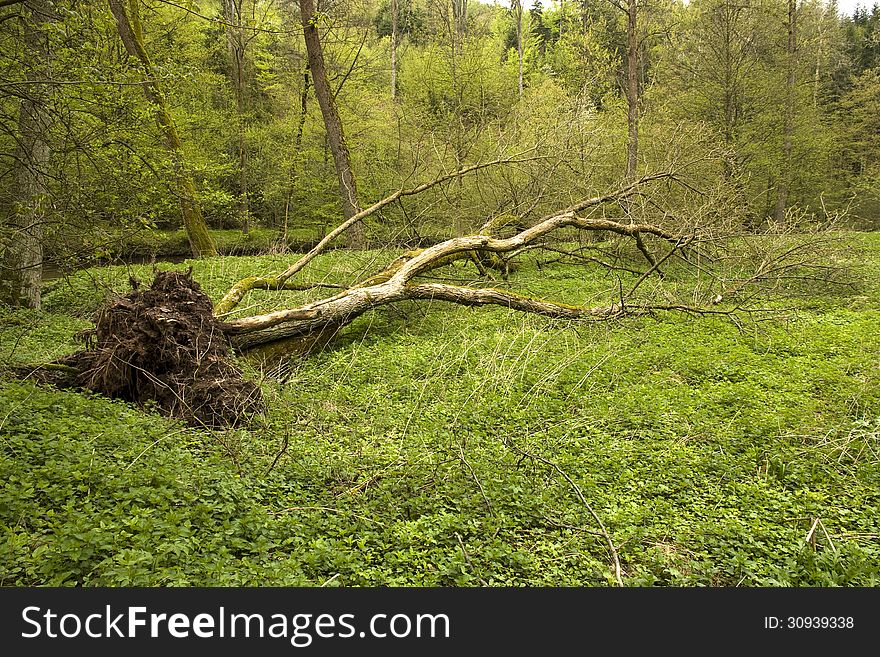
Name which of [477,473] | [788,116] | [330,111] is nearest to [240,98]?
[330,111]

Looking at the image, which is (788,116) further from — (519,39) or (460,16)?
(460,16)

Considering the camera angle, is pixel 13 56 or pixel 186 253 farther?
pixel 186 253

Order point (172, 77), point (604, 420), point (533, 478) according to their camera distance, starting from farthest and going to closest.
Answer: point (172, 77) → point (604, 420) → point (533, 478)

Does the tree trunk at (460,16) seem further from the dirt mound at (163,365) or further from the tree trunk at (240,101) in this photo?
the dirt mound at (163,365)

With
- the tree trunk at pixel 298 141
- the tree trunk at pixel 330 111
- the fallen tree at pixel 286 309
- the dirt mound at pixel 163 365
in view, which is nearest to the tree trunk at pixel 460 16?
the tree trunk at pixel 298 141

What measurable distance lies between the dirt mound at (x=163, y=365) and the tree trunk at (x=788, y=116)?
21.2 metres

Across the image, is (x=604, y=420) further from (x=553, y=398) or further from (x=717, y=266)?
(x=717, y=266)

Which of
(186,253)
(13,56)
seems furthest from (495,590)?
(186,253)

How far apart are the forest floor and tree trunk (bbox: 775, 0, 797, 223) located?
54.3 ft

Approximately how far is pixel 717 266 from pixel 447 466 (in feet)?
34.2

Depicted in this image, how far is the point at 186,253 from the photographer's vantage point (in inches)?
846

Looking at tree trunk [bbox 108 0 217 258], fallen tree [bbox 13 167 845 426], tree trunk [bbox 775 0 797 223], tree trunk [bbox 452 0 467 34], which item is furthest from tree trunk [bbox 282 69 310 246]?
tree trunk [bbox 452 0 467 34]

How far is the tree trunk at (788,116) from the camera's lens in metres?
20.8

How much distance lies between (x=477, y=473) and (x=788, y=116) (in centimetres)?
2245
